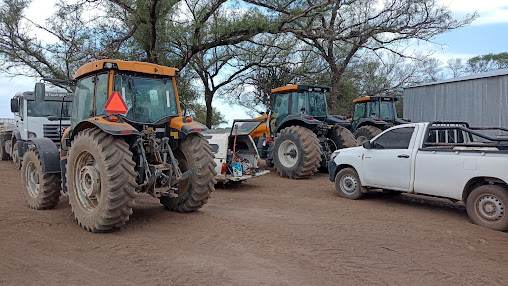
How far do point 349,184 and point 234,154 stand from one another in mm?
2931

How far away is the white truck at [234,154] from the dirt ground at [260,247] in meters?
1.75

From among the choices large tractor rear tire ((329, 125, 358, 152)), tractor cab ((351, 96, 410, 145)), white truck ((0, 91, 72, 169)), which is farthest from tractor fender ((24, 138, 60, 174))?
tractor cab ((351, 96, 410, 145))

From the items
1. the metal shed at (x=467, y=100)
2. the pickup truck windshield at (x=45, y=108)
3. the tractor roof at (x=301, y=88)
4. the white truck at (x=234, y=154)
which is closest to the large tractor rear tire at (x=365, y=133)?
the tractor roof at (x=301, y=88)

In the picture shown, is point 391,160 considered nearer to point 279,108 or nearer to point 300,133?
point 300,133

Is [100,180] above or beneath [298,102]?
beneath

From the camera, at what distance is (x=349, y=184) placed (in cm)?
828

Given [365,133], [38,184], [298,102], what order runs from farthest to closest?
[365,133] < [298,102] < [38,184]

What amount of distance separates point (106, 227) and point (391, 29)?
13.3 m

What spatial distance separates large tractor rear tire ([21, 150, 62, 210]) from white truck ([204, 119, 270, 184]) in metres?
3.46

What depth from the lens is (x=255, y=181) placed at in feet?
35.7

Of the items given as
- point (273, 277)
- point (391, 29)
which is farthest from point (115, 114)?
point (391, 29)

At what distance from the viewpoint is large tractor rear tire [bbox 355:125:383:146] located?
13.8 metres

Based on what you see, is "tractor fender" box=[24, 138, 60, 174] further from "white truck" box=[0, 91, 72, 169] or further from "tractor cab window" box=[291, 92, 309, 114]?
"tractor cab window" box=[291, 92, 309, 114]

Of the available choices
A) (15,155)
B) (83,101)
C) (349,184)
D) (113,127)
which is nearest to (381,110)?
(349,184)
